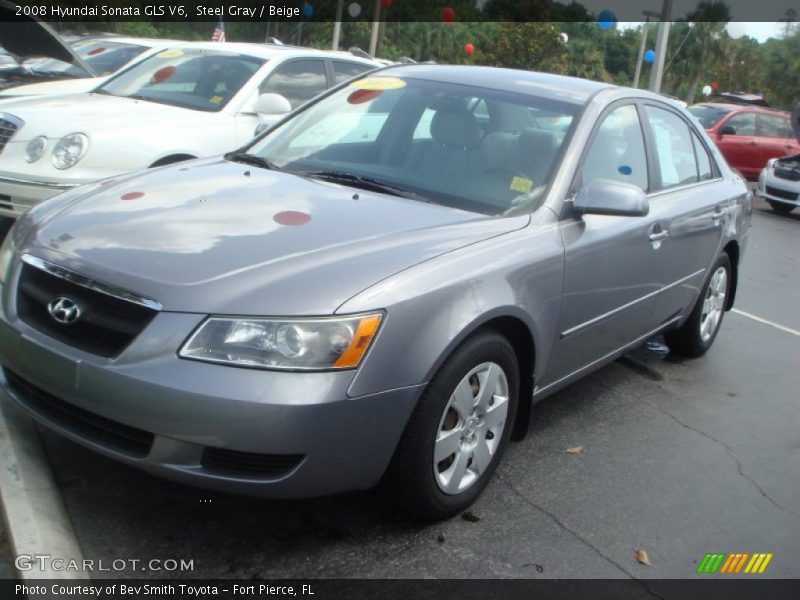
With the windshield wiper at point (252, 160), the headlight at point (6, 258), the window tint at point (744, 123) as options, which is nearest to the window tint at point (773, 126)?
the window tint at point (744, 123)

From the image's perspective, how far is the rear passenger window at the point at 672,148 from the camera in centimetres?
487

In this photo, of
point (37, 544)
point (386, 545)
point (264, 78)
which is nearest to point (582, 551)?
point (386, 545)

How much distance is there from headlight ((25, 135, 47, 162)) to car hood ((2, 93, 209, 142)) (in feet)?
0.13

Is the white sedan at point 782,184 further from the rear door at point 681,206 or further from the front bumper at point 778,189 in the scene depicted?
the rear door at point 681,206

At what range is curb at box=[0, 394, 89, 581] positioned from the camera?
277 cm

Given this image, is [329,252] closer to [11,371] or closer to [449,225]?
[449,225]

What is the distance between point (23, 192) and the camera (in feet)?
19.1

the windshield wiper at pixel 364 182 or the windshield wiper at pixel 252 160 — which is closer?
the windshield wiper at pixel 364 182

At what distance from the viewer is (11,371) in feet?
10.6

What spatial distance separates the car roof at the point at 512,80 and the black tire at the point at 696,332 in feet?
5.08

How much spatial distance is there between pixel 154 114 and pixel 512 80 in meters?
3.01

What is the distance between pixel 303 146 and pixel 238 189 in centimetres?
74

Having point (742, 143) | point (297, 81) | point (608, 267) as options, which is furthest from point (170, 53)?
point (742, 143)

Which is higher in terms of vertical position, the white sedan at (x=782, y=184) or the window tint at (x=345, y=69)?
the window tint at (x=345, y=69)
